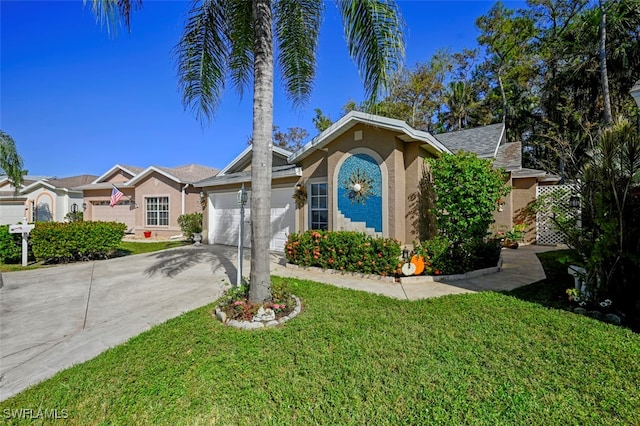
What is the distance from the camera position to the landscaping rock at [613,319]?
459 cm

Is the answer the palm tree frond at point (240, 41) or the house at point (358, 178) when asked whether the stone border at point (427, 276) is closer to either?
the house at point (358, 178)

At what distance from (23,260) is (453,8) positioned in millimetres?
20243

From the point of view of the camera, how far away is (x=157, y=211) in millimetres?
18984

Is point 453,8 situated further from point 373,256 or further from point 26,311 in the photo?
point 26,311

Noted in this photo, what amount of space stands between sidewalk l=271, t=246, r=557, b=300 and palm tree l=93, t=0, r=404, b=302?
9.26 ft

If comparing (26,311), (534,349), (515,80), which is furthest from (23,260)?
(515,80)

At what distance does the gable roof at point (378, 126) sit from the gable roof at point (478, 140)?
16.3 feet

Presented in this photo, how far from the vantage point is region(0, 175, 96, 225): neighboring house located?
78.3 ft

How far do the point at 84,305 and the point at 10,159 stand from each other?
72.7ft

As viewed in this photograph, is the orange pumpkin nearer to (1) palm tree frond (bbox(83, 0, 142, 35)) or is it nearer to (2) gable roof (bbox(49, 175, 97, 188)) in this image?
(1) palm tree frond (bbox(83, 0, 142, 35))

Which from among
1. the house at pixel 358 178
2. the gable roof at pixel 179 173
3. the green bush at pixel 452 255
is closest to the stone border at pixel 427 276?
the green bush at pixel 452 255

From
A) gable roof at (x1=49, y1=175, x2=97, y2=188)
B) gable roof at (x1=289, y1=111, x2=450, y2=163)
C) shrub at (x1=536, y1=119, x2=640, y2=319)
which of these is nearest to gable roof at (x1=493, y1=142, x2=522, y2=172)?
gable roof at (x1=289, y1=111, x2=450, y2=163)

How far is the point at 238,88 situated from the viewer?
26.8ft

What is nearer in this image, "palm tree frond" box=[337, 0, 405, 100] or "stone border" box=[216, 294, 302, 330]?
"stone border" box=[216, 294, 302, 330]
